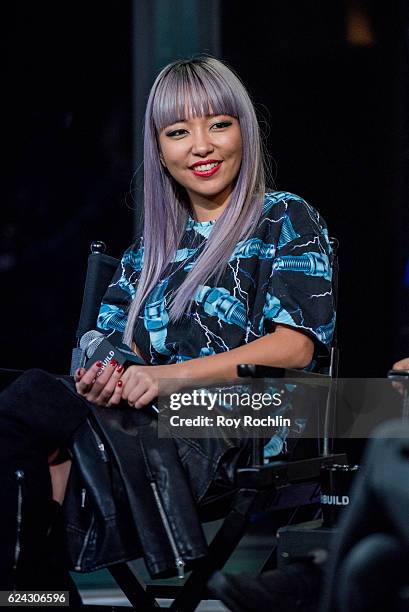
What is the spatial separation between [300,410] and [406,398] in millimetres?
274

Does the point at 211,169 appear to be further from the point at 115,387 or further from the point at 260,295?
the point at 115,387

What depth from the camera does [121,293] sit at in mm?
3072

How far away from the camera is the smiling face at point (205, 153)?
2826 millimetres

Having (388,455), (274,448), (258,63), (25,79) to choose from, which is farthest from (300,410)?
(25,79)

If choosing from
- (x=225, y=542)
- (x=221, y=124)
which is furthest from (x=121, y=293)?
(x=225, y=542)

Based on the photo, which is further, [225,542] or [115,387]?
[115,387]

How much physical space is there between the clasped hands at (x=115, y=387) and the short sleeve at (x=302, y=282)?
1.29ft

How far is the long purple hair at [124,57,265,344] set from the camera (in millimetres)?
2793

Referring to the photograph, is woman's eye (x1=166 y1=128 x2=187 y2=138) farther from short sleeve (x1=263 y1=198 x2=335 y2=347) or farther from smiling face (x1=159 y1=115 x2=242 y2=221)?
short sleeve (x1=263 y1=198 x2=335 y2=347)

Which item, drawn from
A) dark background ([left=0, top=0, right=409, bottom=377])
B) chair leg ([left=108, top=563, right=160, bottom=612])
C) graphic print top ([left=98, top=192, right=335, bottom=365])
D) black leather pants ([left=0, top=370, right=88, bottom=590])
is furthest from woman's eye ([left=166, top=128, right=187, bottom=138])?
dark background ([left=0, top=0, right=409, bottom=377])

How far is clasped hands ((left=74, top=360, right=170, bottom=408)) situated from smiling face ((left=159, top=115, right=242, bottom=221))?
680 millimetres

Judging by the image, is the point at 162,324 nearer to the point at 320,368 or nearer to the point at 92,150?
the point at 320,368

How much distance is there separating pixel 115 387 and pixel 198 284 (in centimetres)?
47

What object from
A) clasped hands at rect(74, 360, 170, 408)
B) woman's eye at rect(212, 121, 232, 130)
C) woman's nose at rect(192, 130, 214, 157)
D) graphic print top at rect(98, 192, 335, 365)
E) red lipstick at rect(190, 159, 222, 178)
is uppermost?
woman's eye at rect(212, 121, 232, 130)
